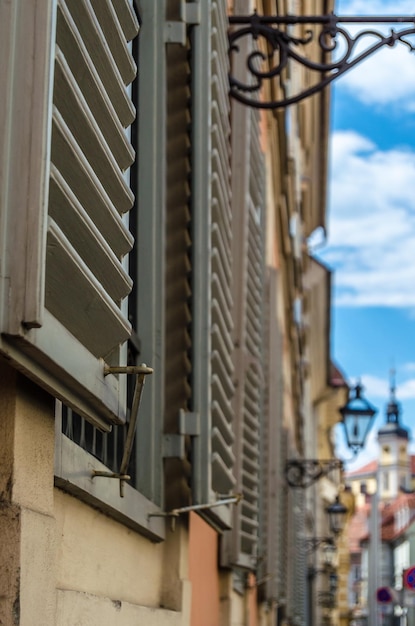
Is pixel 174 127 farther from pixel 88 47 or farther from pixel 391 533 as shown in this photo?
pixel 391 533

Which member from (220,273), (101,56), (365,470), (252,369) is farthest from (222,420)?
(365,470)

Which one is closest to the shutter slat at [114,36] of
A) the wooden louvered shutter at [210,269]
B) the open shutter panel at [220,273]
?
the wooden louvered shutter at [210,269]

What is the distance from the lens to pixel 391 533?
93.8 metres

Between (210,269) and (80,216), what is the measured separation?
231cm

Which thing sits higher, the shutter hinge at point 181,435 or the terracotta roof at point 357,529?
the terracotta roof at point 357,529

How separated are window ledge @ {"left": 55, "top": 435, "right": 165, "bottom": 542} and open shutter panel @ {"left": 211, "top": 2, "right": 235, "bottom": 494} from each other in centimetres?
60

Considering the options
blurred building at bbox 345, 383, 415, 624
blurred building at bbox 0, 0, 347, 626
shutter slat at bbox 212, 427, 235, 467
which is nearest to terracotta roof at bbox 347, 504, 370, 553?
blurred building at bbox 345, 383, 415, 624

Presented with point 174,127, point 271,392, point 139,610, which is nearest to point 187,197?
point 174,127

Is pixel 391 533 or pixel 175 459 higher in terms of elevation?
pixel 391 533

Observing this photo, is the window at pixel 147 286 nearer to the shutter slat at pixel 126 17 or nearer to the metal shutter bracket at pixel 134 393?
the metal shutter bracket at pixel 134 393

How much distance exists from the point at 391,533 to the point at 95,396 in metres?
93.7

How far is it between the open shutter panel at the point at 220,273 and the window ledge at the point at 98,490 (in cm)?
60

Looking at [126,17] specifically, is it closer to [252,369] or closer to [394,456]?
[252,369]

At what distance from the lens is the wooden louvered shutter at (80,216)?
171 centimetres
